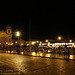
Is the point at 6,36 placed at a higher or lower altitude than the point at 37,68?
higher

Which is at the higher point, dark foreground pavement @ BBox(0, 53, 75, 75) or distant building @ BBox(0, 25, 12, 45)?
distant building @ BBox(0, 25, 12, 45)

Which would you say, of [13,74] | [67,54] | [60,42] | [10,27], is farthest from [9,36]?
[13,74]

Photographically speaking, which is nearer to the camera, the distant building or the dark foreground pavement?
the dark foreground pavement

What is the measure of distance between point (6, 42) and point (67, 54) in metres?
48.1

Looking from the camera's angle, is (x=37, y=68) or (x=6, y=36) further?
(x=6, y=36)

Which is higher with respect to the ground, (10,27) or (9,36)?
(10,27)

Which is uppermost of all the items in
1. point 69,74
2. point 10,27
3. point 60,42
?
point 10,27

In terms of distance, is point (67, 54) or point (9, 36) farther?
point (9, 36)

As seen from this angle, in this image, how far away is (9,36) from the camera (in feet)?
230

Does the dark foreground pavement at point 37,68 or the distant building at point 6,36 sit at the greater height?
the distant building at point 6,36

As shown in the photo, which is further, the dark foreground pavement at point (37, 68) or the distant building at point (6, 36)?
the distant building at point (6, 36)

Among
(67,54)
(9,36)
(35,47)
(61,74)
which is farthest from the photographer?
(9,36)

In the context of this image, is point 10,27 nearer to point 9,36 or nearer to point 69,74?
point 9,36

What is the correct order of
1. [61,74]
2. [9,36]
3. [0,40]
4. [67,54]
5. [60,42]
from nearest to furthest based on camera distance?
[61,74], [67,54], [60,42], [0,40], [9,36]
